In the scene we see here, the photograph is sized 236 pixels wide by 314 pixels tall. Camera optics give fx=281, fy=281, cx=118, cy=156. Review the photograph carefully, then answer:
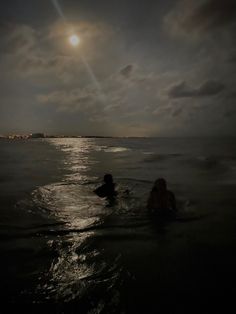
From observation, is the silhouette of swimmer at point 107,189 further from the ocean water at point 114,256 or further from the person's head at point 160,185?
the person's head at point 160,185

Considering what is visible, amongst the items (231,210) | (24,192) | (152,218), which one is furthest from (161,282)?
(24,192)

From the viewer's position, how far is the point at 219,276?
7758 millimetres

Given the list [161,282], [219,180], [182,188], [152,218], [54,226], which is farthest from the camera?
[219,180]

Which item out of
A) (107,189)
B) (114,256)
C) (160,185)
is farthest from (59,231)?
(107,189)

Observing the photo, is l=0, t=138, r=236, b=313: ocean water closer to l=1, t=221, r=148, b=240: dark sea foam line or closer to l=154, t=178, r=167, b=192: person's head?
l=1, t=221, r=148, b=240: dark sea foam line

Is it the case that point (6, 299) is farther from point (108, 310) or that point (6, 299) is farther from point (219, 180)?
point (219, 180)

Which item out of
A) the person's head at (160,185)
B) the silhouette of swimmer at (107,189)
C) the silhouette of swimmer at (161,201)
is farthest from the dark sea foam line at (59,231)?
the silhouette of swimmer at (107,189)

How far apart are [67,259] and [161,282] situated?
2938 mm

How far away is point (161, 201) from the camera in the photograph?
13.6 metres

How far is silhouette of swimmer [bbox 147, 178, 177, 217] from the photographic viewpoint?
13234 mm

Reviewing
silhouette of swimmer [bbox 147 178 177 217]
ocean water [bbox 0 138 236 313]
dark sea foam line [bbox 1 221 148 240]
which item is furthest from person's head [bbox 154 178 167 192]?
dark sea foam line [bbox 1 221 148 240]

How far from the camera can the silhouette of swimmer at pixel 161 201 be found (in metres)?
13.2

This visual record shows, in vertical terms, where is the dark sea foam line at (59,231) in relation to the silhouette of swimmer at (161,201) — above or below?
below

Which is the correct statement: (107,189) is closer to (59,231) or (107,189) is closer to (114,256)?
(59,231)
